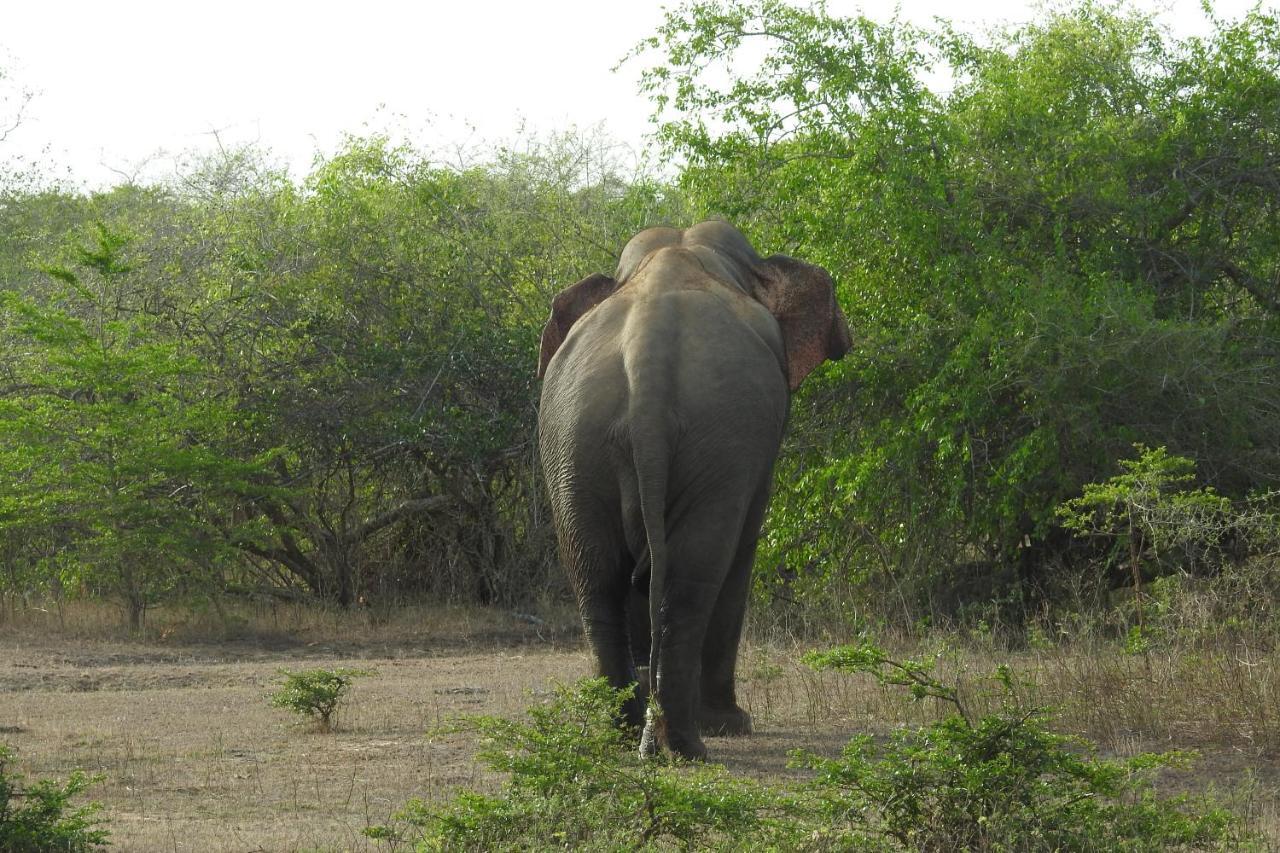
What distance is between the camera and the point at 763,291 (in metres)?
9.77

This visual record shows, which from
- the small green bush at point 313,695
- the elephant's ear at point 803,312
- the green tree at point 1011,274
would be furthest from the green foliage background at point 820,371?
the small green bush at point 313,695

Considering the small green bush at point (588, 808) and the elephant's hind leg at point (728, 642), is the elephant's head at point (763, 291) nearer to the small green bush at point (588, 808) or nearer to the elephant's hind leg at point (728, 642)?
the elephant's hind leg at point (728, 642)

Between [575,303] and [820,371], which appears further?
[820,371]

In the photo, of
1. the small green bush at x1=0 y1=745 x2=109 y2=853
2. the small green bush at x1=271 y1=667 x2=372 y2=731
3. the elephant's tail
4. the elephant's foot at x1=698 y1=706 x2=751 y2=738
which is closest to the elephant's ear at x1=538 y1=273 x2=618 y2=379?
the elephant's tail

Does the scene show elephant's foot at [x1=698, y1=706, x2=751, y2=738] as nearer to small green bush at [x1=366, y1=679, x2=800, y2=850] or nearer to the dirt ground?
the dirt ground

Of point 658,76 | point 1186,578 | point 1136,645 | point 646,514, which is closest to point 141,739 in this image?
point 646,514

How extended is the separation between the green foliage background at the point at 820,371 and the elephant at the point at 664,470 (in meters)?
4.68

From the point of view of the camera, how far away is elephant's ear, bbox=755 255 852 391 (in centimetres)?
957

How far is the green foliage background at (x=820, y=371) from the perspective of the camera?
1455cm

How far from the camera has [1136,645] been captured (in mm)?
10234

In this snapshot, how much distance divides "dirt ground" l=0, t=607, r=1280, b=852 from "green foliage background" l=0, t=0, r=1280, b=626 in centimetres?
234

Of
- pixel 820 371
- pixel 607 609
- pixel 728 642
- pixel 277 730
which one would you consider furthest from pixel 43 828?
pixel 820 371

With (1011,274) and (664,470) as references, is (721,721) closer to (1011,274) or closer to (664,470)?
(664,470)

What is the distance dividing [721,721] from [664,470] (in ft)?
6.72
